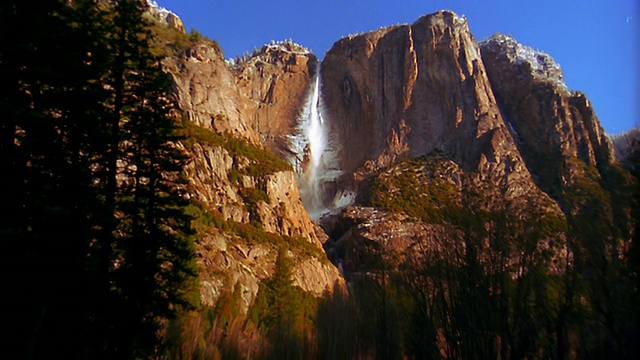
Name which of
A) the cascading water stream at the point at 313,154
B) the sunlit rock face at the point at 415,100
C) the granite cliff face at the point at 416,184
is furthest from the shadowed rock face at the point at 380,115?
the cascading water stream at the point at 313,154

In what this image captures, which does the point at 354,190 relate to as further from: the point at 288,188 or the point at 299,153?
the point at 288,188

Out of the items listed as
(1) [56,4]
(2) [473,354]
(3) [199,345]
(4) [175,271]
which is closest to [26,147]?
(1) [56,4]

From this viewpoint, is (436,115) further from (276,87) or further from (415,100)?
(276,87)

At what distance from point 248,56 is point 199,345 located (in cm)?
13722

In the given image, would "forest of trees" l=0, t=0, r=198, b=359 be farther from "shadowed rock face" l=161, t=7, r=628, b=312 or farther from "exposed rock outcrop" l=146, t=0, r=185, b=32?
"exposed rock outcrop" l=146, t=0, r=185, b=32

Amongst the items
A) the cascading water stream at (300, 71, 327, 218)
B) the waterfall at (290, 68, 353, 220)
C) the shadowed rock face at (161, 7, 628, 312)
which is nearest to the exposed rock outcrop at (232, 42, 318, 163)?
the shadowed rock face at (161, 7, 628, 312)

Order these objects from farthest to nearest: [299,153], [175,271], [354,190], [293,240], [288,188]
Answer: [299,153] < [354,190] < [288,188] < [293,240] < [175,271]

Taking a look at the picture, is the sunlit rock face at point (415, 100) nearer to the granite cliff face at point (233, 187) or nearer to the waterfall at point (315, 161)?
the waterfall at point (315, 161)

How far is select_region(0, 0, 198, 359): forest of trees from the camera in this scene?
10.4 m

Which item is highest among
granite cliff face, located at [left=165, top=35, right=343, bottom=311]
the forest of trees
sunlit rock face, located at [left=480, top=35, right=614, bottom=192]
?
sunlit rock face, located at [left=480, top=35, right=614, bottom=192]

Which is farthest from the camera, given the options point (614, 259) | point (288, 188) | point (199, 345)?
point (288, 188)

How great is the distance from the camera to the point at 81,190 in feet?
41.6

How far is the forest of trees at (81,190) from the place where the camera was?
34.2 ft

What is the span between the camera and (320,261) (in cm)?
8206
